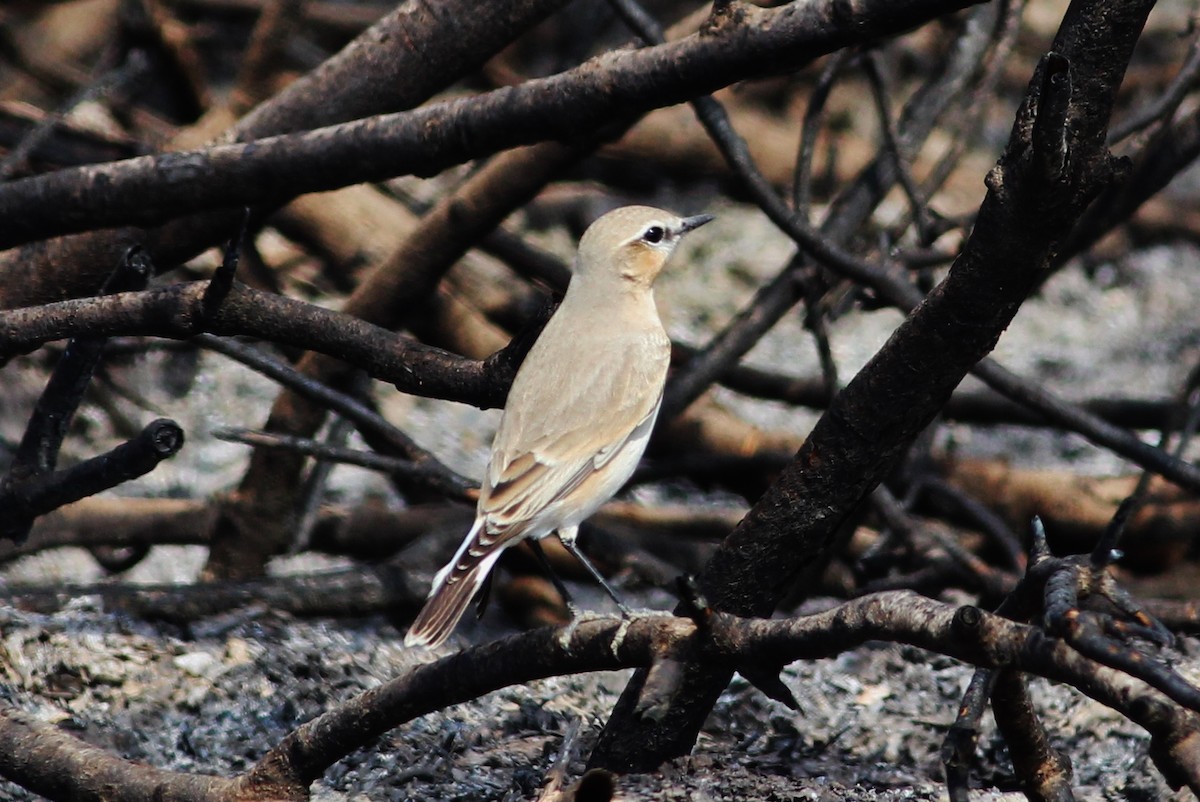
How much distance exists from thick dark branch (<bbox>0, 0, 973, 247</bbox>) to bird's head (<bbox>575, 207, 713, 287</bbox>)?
37.2 inches

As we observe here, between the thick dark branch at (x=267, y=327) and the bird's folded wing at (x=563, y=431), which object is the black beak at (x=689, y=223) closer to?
the bird's folded wing at (x=563, y=431)

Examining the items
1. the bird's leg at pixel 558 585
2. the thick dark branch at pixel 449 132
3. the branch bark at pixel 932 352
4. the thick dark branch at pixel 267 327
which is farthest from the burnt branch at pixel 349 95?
the branch bark at pixel 932 352

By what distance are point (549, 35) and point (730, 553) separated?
19.2 ft

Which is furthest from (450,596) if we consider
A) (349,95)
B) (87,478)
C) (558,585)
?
(349,95)

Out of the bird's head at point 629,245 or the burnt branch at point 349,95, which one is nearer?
the burnt branch at point 349,95

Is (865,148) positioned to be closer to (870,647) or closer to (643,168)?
(643,168)

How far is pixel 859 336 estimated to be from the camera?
6.71m

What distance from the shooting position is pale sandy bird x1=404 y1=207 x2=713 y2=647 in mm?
3252

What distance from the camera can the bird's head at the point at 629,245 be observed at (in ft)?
13.4

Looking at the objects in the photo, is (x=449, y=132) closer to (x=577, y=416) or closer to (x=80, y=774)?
(x=577, y=416)

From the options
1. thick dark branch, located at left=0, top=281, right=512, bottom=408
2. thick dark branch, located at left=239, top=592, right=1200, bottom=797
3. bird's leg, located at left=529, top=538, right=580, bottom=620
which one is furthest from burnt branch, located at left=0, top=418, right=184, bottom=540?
bird's leg, located at left=529, top=538, right=580, bottom=620

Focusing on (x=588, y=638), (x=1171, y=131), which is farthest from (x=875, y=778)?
(x=1171, y=131)

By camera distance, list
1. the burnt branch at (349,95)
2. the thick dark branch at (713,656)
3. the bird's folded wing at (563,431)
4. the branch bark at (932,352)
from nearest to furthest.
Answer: the thick dark branch at (713,656) → the branch bark at (932,352) → the bird's folded wing at (563,431) → the burnt branch at (349,95)

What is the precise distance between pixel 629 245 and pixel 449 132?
1052 millimetres
